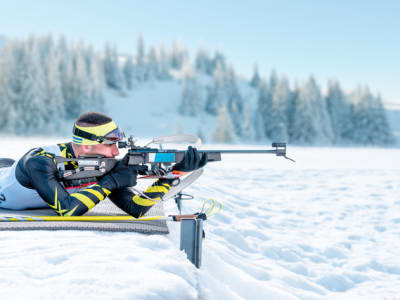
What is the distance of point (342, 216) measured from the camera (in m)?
7.20

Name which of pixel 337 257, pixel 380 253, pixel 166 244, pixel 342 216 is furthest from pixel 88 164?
pixel 342 216

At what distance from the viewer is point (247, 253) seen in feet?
16.2

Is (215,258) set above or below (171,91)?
below

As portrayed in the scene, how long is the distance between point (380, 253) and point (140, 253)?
4216 millimetres

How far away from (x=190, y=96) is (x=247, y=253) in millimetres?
62336

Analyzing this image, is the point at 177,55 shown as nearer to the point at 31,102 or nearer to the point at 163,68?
the point at 163,68

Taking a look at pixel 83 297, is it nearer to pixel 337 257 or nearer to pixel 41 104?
pixel 337 257

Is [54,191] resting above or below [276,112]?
below

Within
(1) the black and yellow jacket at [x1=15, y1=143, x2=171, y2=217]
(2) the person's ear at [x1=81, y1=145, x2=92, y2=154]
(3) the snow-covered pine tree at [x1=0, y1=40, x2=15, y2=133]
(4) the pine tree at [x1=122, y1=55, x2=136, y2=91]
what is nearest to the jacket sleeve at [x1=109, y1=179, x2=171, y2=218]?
(1) the black and yellow jacket at [x1=15, y1=143, x2=171, y2=217]

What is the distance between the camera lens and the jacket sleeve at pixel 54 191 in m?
3.31

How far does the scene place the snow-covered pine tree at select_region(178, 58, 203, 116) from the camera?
216 feet

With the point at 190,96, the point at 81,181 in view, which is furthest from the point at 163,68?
the point at 81,181

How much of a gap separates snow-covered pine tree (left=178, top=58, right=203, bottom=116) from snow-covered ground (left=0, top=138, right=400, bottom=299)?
56.0 m

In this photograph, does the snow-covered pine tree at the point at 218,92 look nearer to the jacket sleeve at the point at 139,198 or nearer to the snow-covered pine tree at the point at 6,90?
the snow-covered pine tree at the point at 6,90
